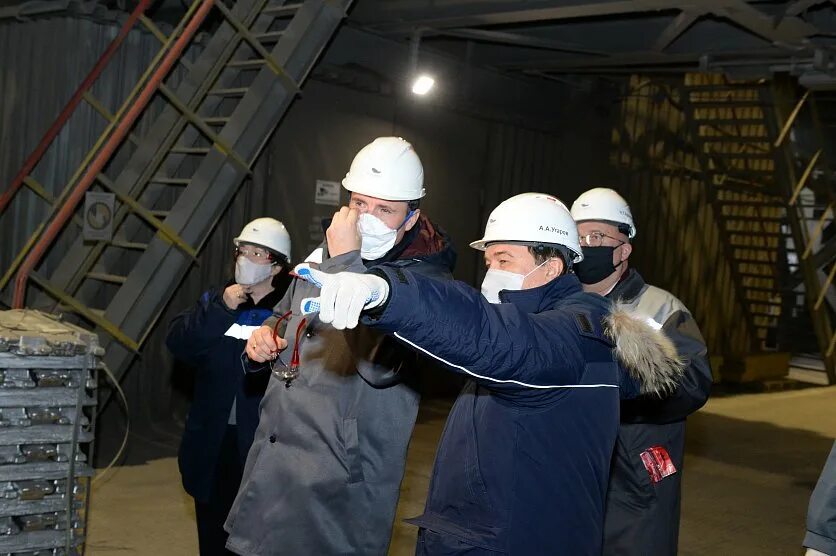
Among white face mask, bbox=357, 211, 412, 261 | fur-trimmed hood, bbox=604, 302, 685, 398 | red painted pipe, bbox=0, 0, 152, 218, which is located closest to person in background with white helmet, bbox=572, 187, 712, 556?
fur-trimmed hood, bbox=604, 302, 685, 398

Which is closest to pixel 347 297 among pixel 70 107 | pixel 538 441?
pixel 538 441

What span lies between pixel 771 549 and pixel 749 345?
9582 millimetres

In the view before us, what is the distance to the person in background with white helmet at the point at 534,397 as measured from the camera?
2436 millimetres

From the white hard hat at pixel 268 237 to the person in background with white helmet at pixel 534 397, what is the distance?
1.99 metres

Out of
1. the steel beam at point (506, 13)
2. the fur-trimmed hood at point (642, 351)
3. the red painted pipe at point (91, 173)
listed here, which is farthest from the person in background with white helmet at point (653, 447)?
the steel beam at point (506, 13)

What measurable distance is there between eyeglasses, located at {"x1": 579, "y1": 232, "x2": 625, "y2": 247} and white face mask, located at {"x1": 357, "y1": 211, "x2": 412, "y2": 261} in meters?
1.35

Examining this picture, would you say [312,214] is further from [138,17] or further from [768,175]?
[768,175]

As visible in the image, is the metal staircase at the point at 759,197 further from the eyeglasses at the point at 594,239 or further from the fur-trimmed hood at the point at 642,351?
the fur-trimmed hood at the point at 642,351

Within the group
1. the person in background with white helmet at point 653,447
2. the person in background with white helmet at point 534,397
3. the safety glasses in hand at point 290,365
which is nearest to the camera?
the person in background with white helmet at point 534,397

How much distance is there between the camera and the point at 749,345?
16.0m

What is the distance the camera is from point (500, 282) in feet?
9.46

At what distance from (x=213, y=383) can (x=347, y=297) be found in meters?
2.49

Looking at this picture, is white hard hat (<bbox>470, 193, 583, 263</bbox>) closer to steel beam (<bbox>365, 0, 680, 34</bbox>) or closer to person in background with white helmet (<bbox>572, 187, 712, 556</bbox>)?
person in background with white helmet (<bbox>572, 187, 712, 556</bbox>)

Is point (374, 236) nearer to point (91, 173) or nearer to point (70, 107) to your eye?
point (91, 173)
